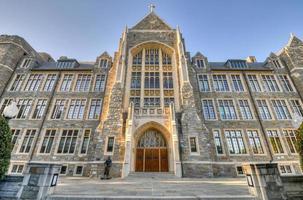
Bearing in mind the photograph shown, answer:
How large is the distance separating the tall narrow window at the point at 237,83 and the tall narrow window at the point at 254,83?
1211mm

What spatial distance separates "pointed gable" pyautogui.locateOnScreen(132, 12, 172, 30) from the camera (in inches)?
954

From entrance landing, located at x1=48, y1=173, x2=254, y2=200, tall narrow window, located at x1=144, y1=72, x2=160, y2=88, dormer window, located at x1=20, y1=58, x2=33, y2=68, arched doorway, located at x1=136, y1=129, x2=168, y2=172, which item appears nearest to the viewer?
entrance landing, located at x1=48, y1=173, x2=254, y2=200

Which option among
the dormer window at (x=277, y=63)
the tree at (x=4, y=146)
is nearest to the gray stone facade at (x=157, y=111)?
the dormer window at (x=277, y=63)

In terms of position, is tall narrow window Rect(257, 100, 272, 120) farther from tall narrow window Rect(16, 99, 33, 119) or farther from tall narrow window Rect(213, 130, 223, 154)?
tall narrow window Rect(16, 99, 33, 119)

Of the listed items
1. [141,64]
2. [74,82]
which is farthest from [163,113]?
[74,82]

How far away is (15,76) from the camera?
2217 cm

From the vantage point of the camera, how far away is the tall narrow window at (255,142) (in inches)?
712

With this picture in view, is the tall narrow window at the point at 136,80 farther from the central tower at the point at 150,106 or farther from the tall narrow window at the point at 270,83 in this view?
the tall narrow window at the point at 270,83

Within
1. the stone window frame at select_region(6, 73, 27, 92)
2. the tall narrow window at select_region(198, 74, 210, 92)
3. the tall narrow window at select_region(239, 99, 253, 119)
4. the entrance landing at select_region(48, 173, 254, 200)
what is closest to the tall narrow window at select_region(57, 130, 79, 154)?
the stone window frame at select_region(6, 73, 27, 92)

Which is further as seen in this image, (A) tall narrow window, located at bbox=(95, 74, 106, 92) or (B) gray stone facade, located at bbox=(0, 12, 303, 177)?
(A) tall narrow window, located at bbox=(95, 74, 106, 92)

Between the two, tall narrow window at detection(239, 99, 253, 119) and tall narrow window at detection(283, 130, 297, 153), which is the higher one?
tall narrow window at detection(239, 99, 253, 119)

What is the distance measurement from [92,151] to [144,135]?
5.60 m

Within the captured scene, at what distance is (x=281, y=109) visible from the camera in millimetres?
20328

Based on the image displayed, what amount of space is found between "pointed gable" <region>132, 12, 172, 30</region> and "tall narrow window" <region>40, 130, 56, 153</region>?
17678mm
